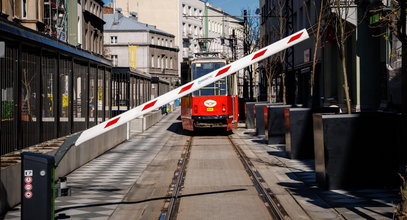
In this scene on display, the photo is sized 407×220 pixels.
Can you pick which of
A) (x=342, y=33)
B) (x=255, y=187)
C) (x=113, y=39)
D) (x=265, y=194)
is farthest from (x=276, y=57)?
(x=113, y=39)

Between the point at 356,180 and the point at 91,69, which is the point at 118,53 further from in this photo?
the point at 356,180

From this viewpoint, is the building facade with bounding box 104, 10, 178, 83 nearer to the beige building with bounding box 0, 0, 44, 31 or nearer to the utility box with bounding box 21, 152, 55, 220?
the beige building with bounding box 0, 0, 44, 31

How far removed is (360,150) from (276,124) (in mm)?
10469

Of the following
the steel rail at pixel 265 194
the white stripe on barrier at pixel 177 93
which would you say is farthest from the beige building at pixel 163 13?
the white stripe on barrier at pixel 177 93

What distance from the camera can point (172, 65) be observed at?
99.6 meters

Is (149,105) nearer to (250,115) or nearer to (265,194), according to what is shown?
(265,194)

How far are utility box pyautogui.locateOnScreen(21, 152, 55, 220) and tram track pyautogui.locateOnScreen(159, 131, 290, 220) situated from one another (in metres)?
2.79

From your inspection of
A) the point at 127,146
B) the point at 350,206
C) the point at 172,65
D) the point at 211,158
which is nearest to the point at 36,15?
the point at 127,146

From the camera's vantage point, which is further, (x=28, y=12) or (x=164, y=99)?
(x=28, y=12)

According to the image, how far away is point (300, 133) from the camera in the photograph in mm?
17172

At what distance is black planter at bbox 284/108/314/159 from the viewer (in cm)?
1700

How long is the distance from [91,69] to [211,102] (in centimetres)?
1018

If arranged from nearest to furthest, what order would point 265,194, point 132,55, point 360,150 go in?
point 265,194, point 360,150, point 132,55

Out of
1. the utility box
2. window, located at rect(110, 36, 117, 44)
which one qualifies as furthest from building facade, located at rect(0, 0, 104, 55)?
the utility box
